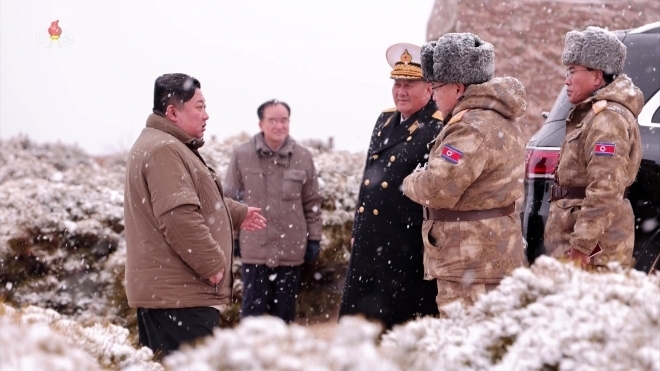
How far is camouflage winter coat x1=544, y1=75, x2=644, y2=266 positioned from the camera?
403cm

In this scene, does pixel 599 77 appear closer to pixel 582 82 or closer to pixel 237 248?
pixel 582 82

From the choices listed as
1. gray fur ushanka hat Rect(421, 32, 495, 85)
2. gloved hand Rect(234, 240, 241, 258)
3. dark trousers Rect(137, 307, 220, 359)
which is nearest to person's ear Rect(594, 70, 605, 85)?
gray fur ushanka hat Rect(421, 32, 495, 85)

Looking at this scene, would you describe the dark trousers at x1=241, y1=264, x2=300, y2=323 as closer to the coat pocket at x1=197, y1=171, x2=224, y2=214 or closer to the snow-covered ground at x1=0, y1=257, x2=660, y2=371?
the coat pocket at x1=197, y1=171, x2=224, y2=214

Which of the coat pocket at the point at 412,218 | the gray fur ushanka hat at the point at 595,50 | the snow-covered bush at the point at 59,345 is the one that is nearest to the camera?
the snow-covered bush at the point at 59,345

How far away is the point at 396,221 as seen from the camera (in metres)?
4.71

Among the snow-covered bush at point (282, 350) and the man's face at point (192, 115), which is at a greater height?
the man's face at point (192, 115)

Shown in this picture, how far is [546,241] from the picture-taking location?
4.45 metres

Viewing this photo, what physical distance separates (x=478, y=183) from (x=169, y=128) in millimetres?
1468

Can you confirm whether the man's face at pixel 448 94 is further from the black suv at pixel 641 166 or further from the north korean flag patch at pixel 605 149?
the black suv at pixel 641 166

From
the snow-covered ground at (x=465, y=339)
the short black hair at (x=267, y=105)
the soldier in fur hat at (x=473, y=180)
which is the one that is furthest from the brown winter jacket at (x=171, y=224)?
the short black hair at (x=267, y=105)

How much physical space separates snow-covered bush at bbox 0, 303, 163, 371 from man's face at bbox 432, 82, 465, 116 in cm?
210

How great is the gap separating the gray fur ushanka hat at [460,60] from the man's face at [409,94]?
63 cm

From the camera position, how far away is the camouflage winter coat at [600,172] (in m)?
4.03

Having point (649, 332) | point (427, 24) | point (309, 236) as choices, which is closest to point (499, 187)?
point (649, 332)
